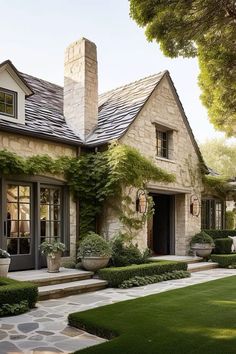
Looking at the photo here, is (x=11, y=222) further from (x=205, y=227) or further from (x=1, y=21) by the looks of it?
(x=205, y=227)

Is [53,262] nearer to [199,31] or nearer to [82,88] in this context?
[82,88]

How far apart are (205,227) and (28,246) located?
28.7 feet

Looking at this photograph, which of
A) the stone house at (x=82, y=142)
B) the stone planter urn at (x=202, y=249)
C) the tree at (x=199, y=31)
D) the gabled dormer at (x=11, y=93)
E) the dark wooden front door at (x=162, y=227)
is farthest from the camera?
the dark wooden front door at (x=162, y=227)

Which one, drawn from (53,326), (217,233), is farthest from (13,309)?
(217,233)

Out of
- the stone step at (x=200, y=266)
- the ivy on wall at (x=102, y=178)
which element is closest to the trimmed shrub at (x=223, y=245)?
the stone step at (x=200, y=266)

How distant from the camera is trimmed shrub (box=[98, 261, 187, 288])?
891cm

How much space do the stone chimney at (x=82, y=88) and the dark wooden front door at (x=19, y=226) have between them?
10.0 ft

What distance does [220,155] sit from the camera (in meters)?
39.0

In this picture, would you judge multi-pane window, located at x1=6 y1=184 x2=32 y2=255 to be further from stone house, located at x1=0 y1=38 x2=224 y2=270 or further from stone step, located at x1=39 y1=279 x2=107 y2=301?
stone step, located at x1=39 y1=279 x2=107 y2=301

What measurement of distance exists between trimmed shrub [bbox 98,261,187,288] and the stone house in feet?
4.44

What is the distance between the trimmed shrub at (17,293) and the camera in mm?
6361

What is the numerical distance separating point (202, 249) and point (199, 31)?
367 inches

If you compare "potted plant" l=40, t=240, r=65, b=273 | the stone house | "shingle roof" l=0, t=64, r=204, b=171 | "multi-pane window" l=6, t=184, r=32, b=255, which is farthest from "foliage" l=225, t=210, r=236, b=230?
"multi-pane window" l=6, t=184, r=32, b=255

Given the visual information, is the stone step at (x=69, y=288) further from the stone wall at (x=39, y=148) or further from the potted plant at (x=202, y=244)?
the potted plant at (x=202, y=244)
